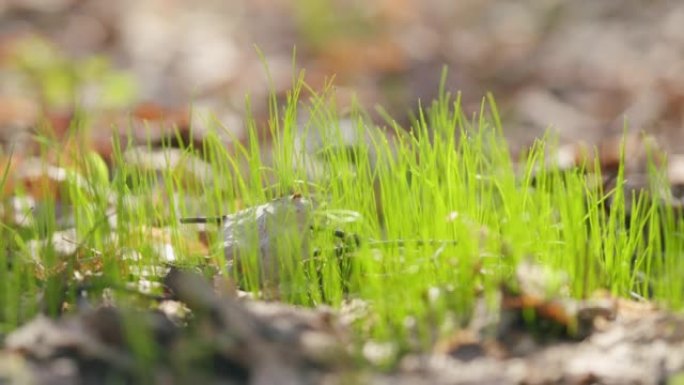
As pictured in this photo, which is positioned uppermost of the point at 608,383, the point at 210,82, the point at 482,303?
the point at 210,82

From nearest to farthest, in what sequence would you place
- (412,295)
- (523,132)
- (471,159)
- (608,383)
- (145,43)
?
1. (608,383)
2. (412,295)
3. (471,159)
4. (523,132)
5. (145,43)

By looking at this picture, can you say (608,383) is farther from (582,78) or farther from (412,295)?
(582,78)

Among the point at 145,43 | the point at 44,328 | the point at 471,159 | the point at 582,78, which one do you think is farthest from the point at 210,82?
the point at 44,328

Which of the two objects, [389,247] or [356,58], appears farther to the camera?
[356,58]

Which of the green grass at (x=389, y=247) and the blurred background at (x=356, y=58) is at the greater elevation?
the blurred background at (x=356, y=58)

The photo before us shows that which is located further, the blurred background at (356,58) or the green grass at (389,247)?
the blurred background at (356,58)

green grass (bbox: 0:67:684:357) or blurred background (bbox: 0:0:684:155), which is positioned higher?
blurred background (bbox: 0:0:684:155)

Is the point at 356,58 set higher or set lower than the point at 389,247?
higher

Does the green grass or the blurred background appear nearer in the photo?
the green grass
